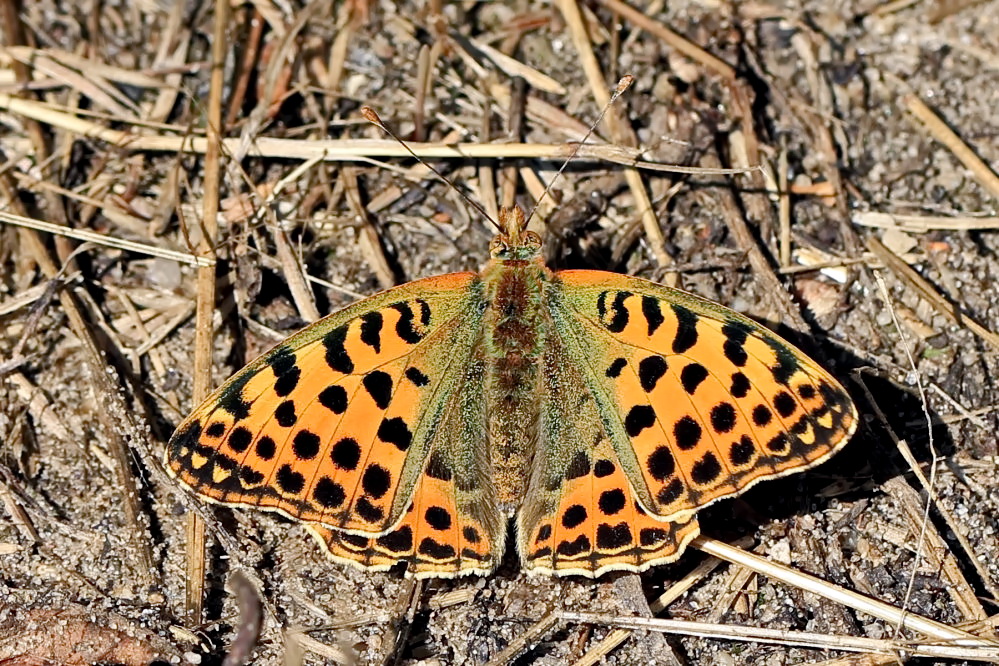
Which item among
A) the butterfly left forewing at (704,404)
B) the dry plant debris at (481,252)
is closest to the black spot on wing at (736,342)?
the butterfly left forewing at (704,404)

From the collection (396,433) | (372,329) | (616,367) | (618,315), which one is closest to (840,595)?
(616,367)

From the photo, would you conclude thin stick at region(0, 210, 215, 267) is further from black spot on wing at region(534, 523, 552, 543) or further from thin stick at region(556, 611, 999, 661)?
thin stick at region(556, 611, 999, 661)

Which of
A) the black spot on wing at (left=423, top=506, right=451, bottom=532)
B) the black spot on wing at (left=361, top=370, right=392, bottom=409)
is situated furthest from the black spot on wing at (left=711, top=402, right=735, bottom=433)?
the black spot on wing at (left=361, top=370, right=392, bottom=409)

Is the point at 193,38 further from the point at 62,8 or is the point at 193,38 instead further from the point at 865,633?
the point at 865,633

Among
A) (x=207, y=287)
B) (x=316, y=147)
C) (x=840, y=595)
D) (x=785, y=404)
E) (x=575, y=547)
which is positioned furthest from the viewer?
(x=316, y=147)

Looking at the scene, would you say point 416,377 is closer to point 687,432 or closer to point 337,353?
point 337,353

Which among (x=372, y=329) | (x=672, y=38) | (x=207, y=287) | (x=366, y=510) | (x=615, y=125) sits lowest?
(x=366, y=510)
